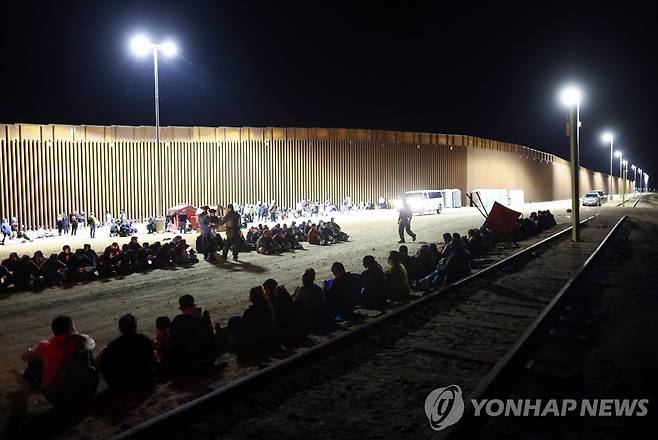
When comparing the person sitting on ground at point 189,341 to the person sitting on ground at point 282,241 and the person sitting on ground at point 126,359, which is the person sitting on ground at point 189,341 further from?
the person sitting on ground at point 282,241

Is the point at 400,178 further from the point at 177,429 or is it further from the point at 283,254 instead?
the point at 177,429

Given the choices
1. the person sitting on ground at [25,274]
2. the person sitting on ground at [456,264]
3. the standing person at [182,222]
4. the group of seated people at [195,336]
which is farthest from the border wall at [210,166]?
the group of seated people at [195,336]

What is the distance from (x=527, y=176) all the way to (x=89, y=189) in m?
59.7

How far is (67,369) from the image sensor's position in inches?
212

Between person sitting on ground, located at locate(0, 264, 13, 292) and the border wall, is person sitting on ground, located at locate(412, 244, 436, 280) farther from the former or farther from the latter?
the border wall

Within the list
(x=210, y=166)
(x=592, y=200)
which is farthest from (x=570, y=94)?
(x=592, y=200)

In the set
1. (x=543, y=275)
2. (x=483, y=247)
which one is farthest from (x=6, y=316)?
(x=483, y=247)

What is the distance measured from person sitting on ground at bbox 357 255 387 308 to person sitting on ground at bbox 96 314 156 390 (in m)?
4.55

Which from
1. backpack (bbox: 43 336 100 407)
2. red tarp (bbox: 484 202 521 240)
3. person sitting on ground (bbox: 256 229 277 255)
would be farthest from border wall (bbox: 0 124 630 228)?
backpack (bbox: 43 336 100 407)

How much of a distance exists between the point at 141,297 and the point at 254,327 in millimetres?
5347

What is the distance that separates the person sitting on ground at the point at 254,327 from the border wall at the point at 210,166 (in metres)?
20.4

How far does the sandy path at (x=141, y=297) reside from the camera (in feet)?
28.6

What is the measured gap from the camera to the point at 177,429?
491 cm

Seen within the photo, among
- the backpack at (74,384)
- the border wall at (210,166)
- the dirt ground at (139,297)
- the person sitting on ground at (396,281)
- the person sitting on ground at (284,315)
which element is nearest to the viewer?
the backpack at (74,384)
